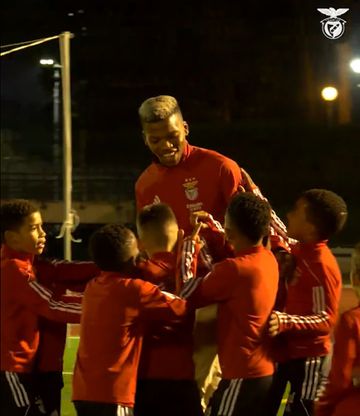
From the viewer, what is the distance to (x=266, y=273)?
12.6 feet

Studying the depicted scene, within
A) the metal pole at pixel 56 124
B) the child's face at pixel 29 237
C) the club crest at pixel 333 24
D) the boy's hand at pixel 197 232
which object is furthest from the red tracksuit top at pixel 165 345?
the metal pole at pixel 56 124

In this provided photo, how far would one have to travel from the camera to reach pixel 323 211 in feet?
13.6

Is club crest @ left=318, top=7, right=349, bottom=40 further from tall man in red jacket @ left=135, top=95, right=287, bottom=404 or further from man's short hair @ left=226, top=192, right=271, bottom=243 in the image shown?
man's short hair @ left=226, top=192, right=271, bottom=243

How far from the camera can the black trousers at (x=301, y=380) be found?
13.6 ft

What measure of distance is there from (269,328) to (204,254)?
442 mm

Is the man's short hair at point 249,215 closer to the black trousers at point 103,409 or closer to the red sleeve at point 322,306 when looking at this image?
the red sleeve at point 322,306

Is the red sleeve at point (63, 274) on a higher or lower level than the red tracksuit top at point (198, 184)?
lower

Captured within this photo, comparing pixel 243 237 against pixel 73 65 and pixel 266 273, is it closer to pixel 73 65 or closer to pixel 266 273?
pixel 266 273

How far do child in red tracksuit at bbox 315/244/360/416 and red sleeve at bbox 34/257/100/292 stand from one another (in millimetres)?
1274

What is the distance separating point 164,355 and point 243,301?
0.41m

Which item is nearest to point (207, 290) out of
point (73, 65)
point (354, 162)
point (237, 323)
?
point (237, 323)

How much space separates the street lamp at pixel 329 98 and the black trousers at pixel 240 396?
24.3m

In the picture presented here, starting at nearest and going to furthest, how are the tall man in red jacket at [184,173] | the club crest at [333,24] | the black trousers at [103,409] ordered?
the black trousers at [103,409], the tall man in red jacket at [184,173], the club crest at [333,24]

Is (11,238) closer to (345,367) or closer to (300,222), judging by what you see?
(300,222)
